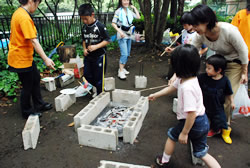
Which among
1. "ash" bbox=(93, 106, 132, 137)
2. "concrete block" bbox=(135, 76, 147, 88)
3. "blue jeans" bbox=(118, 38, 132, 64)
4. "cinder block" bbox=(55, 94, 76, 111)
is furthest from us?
"blue jeans" bbox=(118, 38, 132, 64)

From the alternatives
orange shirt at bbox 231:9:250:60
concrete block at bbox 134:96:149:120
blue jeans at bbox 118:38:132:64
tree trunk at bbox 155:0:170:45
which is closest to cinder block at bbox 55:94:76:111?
concrete block at bbox 134:96:149:120

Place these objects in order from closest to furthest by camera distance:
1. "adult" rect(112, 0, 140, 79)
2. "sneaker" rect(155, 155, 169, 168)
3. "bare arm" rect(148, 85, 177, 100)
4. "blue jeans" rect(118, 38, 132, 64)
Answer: "bare arm" rect(148, 85, 177, 100) → "sneaker" rect(155, 155, 169, 168) → "adult" rect(112, 0, 140, 79) → "blue jeans" rect(118, 38, 132, 64)

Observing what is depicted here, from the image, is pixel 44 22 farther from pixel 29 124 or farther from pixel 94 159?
pixel 94 159

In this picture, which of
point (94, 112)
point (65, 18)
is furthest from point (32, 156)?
point (65, 18)

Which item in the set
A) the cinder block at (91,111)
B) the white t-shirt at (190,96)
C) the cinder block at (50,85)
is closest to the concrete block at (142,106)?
the cinder block at (91,111)

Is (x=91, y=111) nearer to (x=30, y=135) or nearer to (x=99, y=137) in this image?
(x=99, y=137)

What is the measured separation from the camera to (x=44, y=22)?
7516mm

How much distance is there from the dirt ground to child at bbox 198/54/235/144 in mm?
237

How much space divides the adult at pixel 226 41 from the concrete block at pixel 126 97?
144 centimetres

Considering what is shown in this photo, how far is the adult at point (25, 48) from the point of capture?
2.85m

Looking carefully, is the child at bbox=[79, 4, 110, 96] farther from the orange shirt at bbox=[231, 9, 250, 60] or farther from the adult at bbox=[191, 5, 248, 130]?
the orange shirt at bbox=[231, 9, 250, 60]

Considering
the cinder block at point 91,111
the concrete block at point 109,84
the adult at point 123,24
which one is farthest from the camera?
the adult at point 123,24

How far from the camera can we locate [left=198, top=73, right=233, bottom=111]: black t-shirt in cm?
269

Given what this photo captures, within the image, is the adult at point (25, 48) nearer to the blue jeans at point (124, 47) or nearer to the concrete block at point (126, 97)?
the concrete block at point (126, 97)
